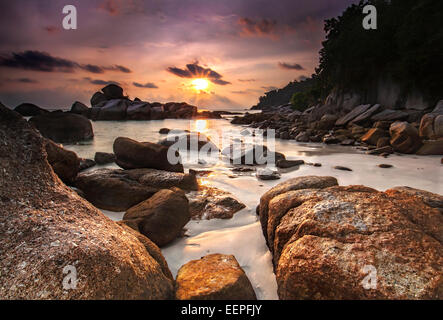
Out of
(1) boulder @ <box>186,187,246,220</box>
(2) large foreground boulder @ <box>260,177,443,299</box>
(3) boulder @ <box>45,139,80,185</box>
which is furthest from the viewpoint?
(3) boulder @ <box>45,139,80,185</box>

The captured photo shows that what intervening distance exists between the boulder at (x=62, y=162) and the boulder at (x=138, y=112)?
47.1 m

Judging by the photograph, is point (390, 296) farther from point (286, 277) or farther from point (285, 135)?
point (285, 135)

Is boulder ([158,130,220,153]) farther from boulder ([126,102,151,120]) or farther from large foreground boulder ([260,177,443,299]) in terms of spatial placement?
boulder ([126,102,151,120])

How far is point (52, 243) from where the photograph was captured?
144cm

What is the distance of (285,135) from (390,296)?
15064 millimetres

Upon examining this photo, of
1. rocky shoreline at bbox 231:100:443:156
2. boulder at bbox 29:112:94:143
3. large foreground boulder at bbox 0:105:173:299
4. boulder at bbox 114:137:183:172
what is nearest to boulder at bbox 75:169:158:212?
boulder at bbox 114:137:183:172

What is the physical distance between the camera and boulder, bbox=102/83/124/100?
183 feet

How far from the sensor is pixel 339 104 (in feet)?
81.2

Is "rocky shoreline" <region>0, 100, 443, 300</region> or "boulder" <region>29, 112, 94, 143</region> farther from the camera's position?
"boulder" <region>29, 112, 94, 143</region>

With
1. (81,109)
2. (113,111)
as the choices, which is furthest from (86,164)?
(81,109)

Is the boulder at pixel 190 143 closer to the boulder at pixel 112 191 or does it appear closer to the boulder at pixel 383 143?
the boulder at pixel 112 191

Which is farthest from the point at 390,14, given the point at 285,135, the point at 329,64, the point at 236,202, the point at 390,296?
the point at 390,296

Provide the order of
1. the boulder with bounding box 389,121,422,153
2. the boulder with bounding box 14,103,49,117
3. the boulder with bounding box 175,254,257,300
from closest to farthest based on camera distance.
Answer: the boulder with bounding box 175,254,257,300
the boulder with bounding box 389,121,422,153
the boulder with bounding box 14,103,49,117

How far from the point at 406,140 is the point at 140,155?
9698 mm
